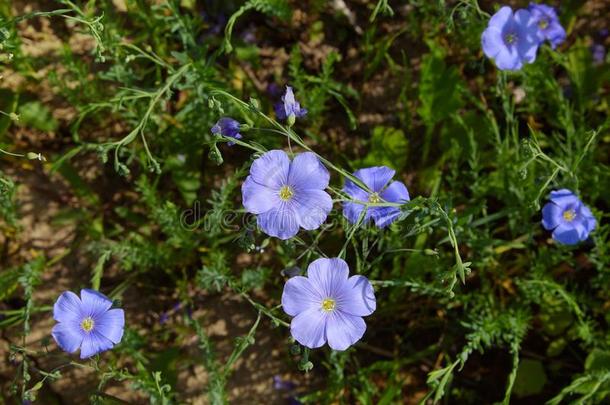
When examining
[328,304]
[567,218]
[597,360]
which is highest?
[567,218]

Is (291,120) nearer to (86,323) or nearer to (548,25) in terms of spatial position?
(86,323)

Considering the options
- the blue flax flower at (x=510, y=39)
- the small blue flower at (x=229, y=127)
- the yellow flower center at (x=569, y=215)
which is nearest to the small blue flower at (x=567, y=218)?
the yellow flower center at (x=569, y=215)

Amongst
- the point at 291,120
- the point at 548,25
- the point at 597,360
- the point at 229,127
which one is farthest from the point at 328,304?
the point at 548,25

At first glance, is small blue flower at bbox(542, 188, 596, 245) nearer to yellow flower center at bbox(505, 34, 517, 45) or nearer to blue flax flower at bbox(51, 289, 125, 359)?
yellow flower center at bbox(505, 34, 517, 45)

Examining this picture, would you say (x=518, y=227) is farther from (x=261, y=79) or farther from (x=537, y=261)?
(x=261, y=79)

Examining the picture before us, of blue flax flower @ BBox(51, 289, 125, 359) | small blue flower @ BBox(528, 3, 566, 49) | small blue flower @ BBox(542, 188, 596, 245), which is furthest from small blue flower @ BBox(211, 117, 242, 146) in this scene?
small blue flower @ BBox(528, 3, 566, 49)
